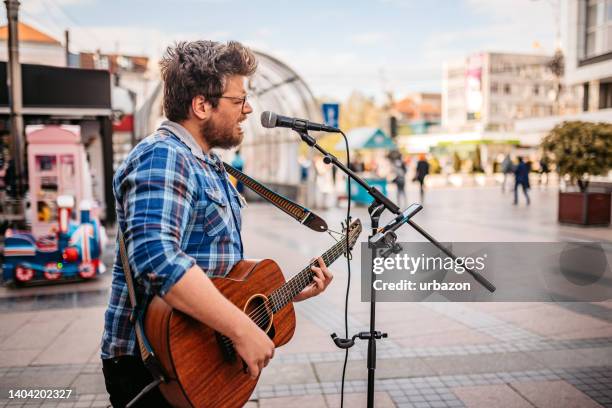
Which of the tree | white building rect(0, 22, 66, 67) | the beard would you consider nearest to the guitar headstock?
the beard

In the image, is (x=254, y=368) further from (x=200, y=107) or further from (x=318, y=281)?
(x=200, y=107)

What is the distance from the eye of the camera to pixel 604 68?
26.2 metres

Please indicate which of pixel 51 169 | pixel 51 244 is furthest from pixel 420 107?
pixel 51 244

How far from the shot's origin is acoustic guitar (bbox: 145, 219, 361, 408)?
163 centimetres

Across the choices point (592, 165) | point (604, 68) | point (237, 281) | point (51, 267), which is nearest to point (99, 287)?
point (51, 267)

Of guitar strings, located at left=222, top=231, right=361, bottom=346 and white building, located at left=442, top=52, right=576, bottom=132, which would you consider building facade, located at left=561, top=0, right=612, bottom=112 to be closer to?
guitar strings, located at left=222, top=231, right=361, bottom=346

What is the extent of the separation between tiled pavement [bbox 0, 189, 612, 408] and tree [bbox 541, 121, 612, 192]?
647 cm

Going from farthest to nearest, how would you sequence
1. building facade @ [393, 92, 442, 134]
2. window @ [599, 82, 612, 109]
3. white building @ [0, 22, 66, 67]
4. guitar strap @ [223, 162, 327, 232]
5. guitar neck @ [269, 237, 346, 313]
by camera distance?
building facade @ [393, 92, 442, 134] → window @ [599, 82, 612, 109] → white building @ [0, 22, 66, 67] → guitar strap @ [223, 162, 327, 232] → guitar neck @ [269, 237, 346, 313]

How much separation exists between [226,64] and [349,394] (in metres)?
2.74

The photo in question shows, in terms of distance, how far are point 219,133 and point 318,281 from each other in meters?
0.77

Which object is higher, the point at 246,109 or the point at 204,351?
the point at 246,109

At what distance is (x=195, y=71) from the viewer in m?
1.73

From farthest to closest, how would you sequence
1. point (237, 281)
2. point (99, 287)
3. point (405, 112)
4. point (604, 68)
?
point (405, 112) → point (604, 68) → point (99, 287) → point (237, 281)

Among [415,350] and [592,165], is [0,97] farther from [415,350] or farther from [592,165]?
[592,165]
